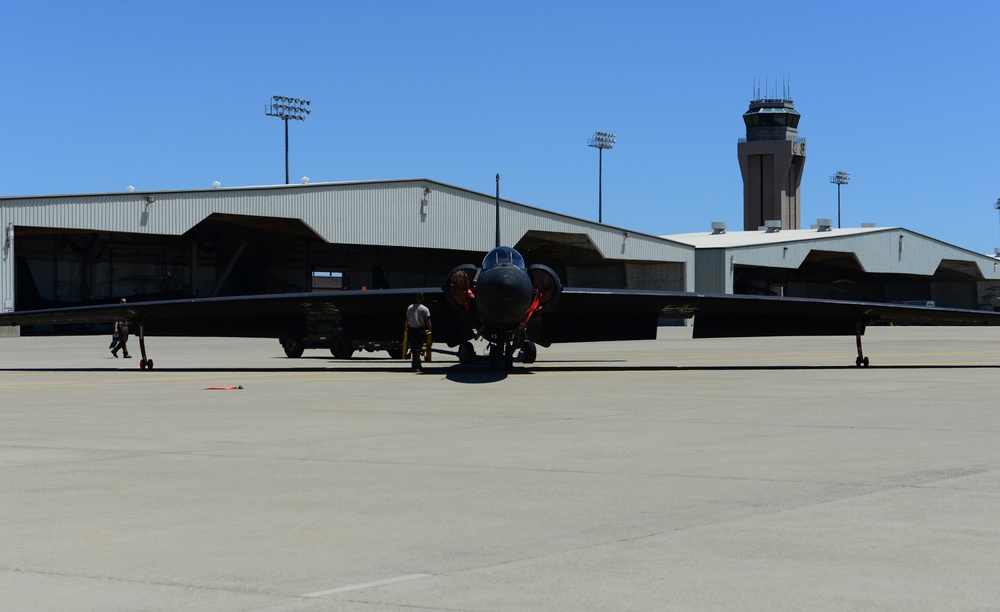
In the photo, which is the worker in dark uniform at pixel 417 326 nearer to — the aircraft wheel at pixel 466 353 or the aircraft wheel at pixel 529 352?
the aircraft wheel at pixel 466 353

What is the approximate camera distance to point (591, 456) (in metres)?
9.26

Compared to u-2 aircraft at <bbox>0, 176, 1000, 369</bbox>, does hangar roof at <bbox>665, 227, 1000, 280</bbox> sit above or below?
above

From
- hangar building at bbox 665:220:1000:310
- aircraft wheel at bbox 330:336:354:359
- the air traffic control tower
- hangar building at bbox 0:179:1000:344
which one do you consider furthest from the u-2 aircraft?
the air traffic control tower

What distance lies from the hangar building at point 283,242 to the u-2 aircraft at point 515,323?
25.3 meters

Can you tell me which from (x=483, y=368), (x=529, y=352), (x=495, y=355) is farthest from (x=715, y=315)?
(x=495, y=355)

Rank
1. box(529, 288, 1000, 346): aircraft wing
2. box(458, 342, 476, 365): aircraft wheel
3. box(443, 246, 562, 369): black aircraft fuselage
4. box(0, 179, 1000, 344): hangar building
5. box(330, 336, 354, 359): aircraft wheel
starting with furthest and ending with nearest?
box(0, 179, 1000, 344): hangar building < box(330, 336, 354, 359): aircraft wheel < box(458, 342, 476, 365): aircraft wheel < box(529, 288, 1000, 346): aircraft wing < box(443, 246, 562, 369): black aircraft fuselage

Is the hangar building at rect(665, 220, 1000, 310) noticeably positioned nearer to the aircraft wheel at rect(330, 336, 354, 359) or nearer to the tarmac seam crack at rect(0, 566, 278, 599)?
the aircraft wheel at rect(330, 336, 354, 359)

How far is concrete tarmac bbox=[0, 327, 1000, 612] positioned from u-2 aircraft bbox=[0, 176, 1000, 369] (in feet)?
26.4

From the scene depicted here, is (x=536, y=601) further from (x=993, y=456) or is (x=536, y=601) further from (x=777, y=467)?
(x=993, y=456)

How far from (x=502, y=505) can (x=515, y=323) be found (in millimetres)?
14675

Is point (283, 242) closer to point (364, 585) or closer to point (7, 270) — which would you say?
point (7, 270)

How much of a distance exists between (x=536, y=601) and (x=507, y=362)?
18555 millimetres

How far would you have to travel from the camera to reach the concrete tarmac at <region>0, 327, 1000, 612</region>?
4.77m

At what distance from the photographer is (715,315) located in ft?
85.5
